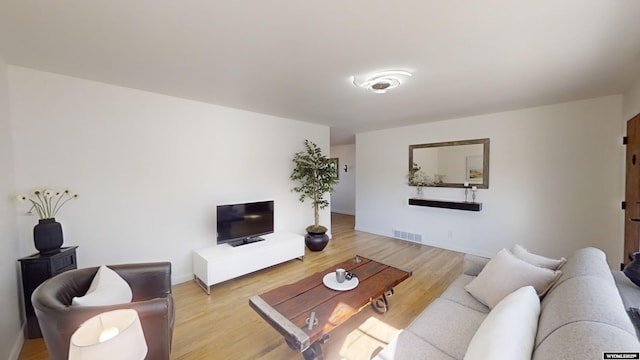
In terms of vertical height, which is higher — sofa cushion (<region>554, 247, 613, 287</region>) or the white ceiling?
the white ceiling

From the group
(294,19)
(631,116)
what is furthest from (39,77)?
(631,116)

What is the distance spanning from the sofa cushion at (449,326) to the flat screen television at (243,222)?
8.51 feet

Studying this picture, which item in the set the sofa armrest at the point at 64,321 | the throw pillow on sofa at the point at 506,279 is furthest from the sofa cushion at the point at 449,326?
the sofa armrest at the point at 64,321

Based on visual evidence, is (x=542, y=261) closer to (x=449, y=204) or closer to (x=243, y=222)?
(x=449, y=204)

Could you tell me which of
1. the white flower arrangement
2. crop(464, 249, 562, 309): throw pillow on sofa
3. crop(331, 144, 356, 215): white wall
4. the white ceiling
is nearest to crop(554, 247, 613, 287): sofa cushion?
crop(464, 249, 562, 309): throw pillow on sofa

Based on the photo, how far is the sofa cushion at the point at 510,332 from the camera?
94 cm

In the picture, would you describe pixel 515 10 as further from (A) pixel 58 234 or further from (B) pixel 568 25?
(A) pixel 58 234

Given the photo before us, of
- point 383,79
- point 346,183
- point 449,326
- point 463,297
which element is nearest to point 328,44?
point 383,79

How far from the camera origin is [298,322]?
162 cm

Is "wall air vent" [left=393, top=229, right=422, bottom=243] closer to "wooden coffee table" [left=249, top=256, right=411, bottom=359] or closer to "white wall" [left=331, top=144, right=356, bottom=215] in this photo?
"wooden coffee table" [left=249, top=256, right=411, bottom=359]

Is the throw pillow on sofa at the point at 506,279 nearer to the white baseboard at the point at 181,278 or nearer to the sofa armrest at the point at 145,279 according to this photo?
the sofa armrest at the point at 145,279

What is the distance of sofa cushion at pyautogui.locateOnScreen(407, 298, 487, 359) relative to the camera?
4.53 ft

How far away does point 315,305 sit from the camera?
183cm

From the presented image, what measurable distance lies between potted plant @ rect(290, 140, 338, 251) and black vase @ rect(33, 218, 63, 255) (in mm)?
3012
